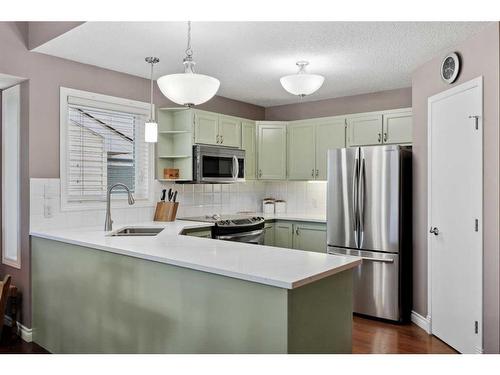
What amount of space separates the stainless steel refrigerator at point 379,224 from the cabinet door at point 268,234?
3.33 feet

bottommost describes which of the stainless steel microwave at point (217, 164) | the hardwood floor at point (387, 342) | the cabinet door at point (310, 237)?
the hardwood floor at point (387, 342)

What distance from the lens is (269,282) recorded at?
172 centimetres

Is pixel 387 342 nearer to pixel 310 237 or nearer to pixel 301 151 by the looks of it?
pixel 310 237

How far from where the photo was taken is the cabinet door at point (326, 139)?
4.74m

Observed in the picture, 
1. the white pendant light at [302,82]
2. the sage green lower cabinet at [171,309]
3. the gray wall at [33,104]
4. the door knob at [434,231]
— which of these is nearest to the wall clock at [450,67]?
the white pendant light at [302,82]

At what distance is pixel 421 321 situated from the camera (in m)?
3.55

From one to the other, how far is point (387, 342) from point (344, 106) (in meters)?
2.84

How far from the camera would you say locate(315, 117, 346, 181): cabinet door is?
474 centimetres

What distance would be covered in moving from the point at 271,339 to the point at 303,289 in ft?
0.83

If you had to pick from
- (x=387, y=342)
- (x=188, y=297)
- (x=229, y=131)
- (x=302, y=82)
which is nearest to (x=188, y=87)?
(x=188, y=297)

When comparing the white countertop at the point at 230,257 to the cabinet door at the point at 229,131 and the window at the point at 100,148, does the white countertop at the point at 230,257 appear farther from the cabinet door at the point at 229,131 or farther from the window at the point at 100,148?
the cabinet door at the point at 229,131

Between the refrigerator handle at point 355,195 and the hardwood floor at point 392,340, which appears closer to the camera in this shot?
the hardwood floor at point 392,340

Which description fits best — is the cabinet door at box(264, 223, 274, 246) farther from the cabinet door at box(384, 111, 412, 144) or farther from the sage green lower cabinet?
the sage green lower cabinet

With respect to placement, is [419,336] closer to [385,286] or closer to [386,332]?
[386,332]
